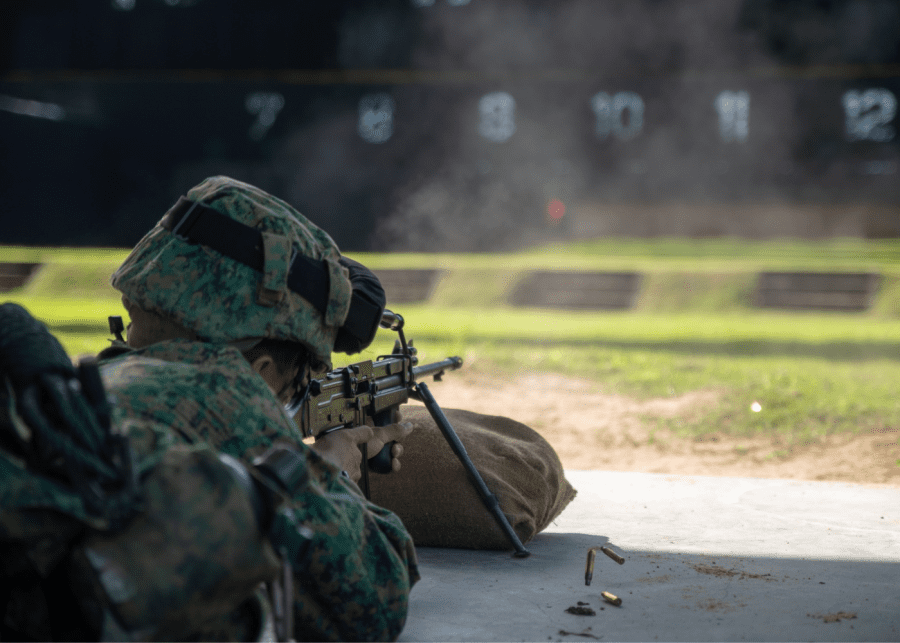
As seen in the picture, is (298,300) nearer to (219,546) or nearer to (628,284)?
(219,546)

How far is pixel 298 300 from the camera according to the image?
1.32 meters

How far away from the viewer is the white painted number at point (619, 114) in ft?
53.6

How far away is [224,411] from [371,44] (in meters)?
14.0

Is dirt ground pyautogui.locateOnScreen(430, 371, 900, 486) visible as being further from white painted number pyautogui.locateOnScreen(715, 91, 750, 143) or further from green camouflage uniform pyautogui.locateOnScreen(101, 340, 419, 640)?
white painted number pyautogui.locateOnScreen(715, 91, 750, 143)

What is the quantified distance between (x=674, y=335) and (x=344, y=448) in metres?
6.31

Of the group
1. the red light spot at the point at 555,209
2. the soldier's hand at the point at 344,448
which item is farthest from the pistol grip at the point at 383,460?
the red light spot at the point at 555,209

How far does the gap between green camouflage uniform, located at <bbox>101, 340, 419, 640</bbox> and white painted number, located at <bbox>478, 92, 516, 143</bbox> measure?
15.3 meters

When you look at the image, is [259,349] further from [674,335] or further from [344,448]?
[674,335]

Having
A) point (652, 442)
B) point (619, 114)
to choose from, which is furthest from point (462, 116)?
point (652, 442)

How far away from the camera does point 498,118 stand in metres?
16.1

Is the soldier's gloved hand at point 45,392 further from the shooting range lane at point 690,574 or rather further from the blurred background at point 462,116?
the blurred background at point 462,116

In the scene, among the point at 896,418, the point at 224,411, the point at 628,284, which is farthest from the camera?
the point at 628,284

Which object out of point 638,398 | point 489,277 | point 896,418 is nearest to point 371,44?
point 489,277

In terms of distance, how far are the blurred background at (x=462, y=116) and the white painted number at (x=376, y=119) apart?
0.13 feet
